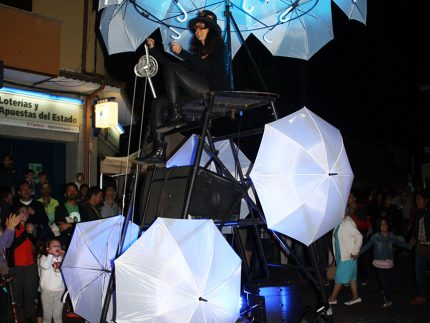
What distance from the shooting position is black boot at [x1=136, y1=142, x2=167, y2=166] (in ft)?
17.4

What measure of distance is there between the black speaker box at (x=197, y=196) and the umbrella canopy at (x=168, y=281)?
782mm

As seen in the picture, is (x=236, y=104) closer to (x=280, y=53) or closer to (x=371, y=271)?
(x=280, y=53)

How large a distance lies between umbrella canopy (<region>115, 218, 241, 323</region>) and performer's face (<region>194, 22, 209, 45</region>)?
7.50 ft

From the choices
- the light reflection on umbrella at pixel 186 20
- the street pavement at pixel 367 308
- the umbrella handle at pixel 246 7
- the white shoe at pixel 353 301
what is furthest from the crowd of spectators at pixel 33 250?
the white shoe at pixel 353 301

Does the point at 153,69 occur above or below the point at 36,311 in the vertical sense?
above

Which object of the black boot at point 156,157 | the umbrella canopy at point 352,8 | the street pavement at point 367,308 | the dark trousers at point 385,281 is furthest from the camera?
the dark trousers at point 385,281

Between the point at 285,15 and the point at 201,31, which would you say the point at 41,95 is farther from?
the point at 201,31

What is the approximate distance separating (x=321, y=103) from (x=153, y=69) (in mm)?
26564

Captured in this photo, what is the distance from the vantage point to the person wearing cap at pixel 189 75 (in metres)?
5.26

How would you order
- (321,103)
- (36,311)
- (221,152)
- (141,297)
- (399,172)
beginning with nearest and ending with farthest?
(141,297) < (221,152) < (36,311) < (321,103) < (399,172)

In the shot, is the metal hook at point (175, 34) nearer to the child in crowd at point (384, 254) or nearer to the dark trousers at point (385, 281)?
the child in crowd at point (384, 254)

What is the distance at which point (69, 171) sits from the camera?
46.3 feet

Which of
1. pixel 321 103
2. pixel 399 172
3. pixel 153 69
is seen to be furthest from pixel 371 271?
pixel 399 172

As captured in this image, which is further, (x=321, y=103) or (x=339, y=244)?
(x=321, y=103)
